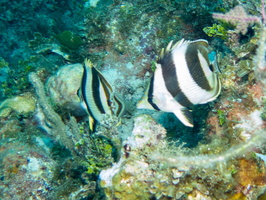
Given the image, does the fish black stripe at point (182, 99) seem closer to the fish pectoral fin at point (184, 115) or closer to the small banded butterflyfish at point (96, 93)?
the fish pectoral fin at point (184, 115)

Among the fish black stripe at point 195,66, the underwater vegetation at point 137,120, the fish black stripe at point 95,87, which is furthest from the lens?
the fish black stripe at point 95,87

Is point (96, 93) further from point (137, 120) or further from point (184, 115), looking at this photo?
point (184, 115)

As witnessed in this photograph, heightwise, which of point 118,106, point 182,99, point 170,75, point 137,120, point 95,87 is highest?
point 170,75

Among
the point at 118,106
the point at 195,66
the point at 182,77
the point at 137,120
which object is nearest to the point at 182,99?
the point at 182,77

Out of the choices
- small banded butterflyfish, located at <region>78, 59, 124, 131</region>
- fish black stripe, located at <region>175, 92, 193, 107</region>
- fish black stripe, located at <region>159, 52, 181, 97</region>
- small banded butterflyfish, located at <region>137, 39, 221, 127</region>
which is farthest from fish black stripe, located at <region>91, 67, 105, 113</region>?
fish black stripe, located at <region>175, 92, 193, 107</region>

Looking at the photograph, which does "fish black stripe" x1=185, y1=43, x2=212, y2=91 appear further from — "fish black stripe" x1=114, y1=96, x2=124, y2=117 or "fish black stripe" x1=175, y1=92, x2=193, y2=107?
"fish black stripe" x1=114, y1=96, x2=124, y2=117

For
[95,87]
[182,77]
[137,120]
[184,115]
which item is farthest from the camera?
[137,120]

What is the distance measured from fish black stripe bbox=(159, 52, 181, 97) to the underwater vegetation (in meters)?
0.10

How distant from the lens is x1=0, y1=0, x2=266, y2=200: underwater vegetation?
2.13 meters

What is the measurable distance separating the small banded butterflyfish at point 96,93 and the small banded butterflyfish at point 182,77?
60cm

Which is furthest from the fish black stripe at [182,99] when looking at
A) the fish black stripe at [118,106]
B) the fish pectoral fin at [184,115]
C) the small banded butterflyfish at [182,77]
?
the fish black stripe at [118,106]

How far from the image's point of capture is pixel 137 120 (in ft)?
8.91

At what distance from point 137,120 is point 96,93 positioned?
665 millimetres

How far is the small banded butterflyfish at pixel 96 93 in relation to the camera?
8.20 ft
